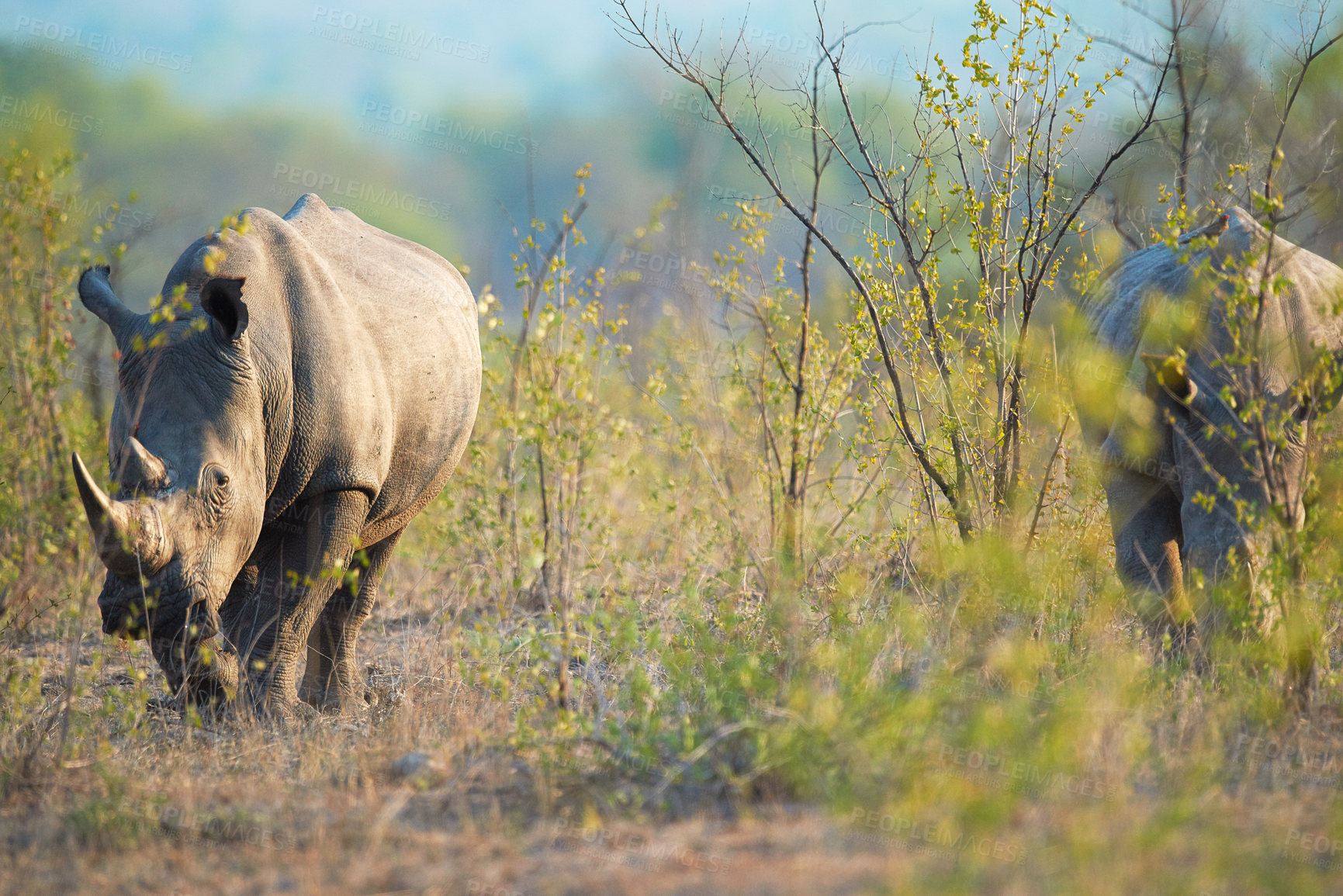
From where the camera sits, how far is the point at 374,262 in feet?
21.6

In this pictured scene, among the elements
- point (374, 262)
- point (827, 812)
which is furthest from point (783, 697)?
point (374, 262)

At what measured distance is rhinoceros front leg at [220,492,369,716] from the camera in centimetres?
563

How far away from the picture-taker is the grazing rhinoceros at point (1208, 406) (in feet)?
15.5

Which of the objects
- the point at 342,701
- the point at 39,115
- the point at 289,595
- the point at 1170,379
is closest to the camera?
the point at 1170,379

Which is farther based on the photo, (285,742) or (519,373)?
(519,373)

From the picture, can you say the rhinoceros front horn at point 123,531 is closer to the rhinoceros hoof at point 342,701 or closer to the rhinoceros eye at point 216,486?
the rhinoceros eye at point 216,486

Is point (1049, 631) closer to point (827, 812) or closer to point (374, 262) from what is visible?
point (827, 812)

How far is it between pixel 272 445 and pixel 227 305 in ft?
2.12

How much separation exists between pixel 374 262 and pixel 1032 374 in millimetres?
3582

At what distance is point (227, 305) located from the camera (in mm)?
5094

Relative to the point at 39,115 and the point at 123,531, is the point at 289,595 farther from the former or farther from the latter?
the point at 39,115

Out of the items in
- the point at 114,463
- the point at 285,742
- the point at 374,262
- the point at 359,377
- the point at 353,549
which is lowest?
the point at 285,742

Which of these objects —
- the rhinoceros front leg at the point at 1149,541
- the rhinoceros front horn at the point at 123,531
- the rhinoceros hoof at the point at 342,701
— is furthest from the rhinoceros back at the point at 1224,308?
the rhinoceros hoof at the point at 342,701

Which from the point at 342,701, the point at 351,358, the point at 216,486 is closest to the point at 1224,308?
the point at 351,358
